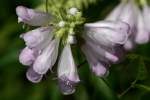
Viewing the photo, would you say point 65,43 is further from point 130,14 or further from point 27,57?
point 130,14

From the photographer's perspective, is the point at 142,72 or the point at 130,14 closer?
the point at 142,72

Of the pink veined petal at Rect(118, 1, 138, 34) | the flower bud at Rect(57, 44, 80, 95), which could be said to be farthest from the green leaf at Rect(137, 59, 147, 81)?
the pink veined petal at Rect(118, 1, 138, 34)

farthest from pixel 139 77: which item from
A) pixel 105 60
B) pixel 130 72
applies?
pixel 130 72

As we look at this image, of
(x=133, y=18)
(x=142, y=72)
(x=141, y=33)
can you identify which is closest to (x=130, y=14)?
(x=133, y=18)

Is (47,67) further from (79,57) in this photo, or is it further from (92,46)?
(79,57)

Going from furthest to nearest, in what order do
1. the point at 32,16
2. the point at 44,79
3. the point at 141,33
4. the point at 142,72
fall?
the point at 44,79
the point at 141,33
the point at 142,72
the point at 32,16

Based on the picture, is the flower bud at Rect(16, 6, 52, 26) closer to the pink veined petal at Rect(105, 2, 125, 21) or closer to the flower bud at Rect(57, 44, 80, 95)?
the flower bud at Rect(57, 44, 80, 95)
